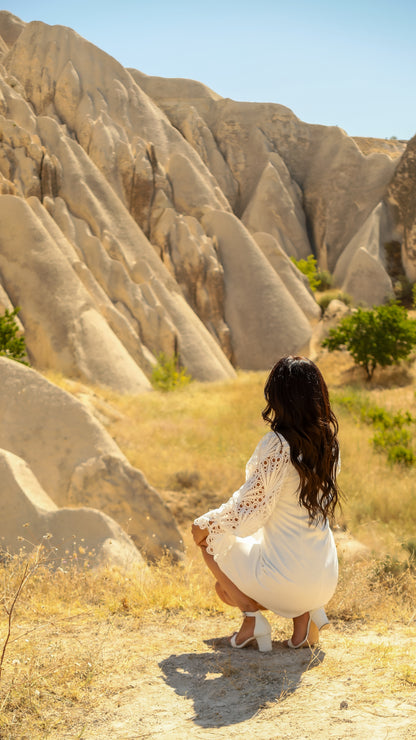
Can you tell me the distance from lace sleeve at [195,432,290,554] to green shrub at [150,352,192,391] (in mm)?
12462

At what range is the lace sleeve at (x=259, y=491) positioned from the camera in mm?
2965

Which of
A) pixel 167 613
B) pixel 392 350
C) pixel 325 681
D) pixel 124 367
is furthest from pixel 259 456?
pixel 392 350

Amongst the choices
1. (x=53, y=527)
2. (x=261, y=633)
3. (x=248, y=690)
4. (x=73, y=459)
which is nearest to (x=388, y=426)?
(x=73, y=459)

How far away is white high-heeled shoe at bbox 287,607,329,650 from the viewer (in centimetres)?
321

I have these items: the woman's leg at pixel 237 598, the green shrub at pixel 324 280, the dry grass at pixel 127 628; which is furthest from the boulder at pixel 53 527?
the green shrub at pixel 324 280

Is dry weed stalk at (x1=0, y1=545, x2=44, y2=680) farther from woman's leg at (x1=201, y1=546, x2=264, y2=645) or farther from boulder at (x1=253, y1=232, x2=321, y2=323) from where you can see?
boulder at (x1=253, y1=232, x2=321, y2=323)

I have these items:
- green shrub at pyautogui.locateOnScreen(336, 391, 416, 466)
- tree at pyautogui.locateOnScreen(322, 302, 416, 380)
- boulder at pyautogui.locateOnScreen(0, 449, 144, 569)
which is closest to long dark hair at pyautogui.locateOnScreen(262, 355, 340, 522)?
boulder at pyautogui.locateOnScreen(0, 449, 144, 569)

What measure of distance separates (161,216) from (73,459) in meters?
16.6

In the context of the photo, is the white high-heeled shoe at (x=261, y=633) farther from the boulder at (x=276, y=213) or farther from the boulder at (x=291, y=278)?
the boulder at (x=276, y=213)

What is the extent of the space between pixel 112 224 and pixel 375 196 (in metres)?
16.1

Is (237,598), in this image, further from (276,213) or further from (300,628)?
(276,213)

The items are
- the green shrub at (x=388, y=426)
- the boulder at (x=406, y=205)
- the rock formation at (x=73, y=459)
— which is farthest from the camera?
the boulder at (x=406, y=205)

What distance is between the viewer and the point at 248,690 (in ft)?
9.08

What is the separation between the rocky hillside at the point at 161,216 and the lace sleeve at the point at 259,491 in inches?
454
